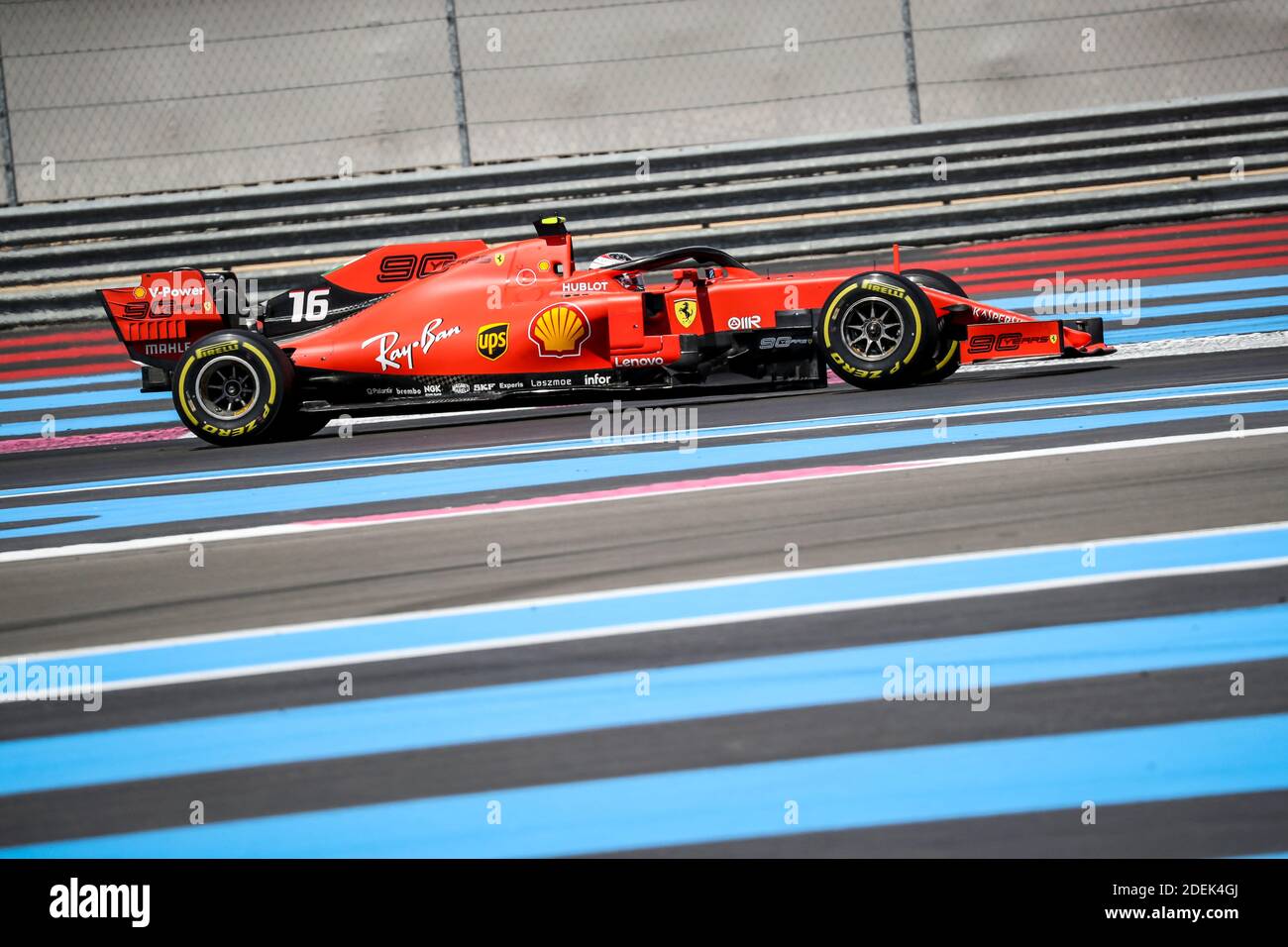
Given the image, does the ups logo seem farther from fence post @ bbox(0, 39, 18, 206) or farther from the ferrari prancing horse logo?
fence post @ bbox(0, 39, 18, 206)

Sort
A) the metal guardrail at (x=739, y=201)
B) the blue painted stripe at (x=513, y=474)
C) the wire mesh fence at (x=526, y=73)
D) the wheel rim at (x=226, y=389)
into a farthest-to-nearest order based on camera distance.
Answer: the wire mesh fence at (x=526, y=73) → the metal guardrail at (x=739, y=201) → the wheel rim at (x=226, y=389) → the blue painted stripe at (x=513, y=474)

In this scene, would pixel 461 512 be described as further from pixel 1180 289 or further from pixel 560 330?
pixel 1180 289

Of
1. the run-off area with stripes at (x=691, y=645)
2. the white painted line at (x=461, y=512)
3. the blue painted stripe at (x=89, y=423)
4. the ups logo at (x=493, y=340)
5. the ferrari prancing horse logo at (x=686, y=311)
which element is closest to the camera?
the run-off area with stripes at (x=691, y=645)

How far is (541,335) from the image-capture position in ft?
30.8

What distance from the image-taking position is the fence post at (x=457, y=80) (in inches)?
527

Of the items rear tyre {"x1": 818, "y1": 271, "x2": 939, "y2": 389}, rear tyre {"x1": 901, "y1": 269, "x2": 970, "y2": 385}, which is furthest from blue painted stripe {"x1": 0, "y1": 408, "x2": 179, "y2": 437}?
Answer: rear tyre {"x1": 901, "y1": 269, "x2": 970, "y2": 385}

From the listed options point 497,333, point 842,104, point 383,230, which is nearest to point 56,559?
point 497,333

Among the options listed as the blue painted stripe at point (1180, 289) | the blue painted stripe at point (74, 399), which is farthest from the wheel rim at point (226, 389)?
the blue painted stripe at point (1180, 289)

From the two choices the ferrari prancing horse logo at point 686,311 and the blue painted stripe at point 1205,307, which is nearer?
the ferrari prancing horse logo at point 686,311

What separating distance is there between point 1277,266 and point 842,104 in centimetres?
427

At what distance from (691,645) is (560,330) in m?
4.92

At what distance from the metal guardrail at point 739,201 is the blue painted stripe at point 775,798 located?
32.5ft

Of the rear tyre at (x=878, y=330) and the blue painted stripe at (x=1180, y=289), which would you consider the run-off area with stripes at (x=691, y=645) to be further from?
the blue painted stripe at (x=1180, y=289)

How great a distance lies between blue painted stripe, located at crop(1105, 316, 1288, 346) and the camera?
1062 cm
